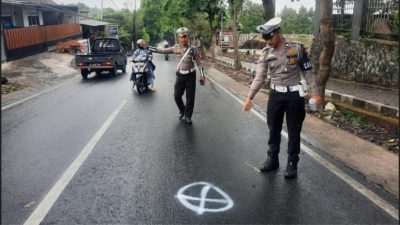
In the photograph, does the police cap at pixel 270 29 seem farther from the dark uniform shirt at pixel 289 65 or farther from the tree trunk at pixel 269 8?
the tree trunk at pixel 269 8

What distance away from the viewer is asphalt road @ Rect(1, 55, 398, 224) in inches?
167

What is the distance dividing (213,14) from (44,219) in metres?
30.6

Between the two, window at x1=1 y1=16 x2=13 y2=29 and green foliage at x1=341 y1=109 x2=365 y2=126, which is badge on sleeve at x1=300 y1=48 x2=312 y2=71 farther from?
window at x1=1 y1=16 x2=13 y2=29

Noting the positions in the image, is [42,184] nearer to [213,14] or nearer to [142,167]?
[142,167]

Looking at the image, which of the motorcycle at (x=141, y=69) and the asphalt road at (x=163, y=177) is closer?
the asphalt road at (x=163, y=177)

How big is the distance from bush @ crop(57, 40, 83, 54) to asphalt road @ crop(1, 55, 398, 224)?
23.9 metres

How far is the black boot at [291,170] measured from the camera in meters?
5.26

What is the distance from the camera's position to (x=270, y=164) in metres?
5.59

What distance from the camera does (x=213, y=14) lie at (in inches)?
1305

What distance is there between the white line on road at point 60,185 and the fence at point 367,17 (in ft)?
29.3

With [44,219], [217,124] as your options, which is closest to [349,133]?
[217,124]

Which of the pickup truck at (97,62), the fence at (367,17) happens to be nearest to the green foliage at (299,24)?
the pickup truck at (97,62)

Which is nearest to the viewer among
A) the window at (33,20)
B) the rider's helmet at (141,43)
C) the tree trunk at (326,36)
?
the tree trunk at (326,36)

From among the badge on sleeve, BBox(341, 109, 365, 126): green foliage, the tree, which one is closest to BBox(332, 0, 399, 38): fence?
BBox(341, 109, 365, 126): green foliage
